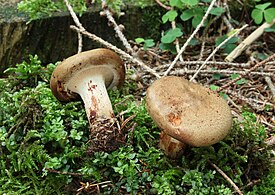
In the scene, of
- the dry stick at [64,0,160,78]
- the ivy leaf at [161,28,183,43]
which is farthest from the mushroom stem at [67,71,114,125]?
the ivy leaf at [161,28,183,43]

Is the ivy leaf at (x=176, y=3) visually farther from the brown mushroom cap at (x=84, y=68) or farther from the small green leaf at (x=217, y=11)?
the brown mushroom cap at (x=84, y=68)

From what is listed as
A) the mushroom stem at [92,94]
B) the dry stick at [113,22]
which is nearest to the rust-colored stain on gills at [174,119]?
the mushroom stem at [92,94]

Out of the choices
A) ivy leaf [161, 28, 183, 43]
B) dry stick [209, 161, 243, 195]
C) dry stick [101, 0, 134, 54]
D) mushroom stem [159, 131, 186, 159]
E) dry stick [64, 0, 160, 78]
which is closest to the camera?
dry stick [209, 161, 243, 195]

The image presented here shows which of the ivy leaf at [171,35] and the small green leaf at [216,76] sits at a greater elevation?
the ivy leaf at [171,35]

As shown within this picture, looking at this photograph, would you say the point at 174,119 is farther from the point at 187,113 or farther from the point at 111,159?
the point at 111,159

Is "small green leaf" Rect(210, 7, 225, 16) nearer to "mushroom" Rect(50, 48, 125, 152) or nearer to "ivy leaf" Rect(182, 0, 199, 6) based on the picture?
"ivy leaf" Rect(182, 0, 199, 6)

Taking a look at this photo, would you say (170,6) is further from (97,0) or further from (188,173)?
(188,173)

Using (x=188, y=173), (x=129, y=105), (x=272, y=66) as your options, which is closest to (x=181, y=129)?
(x=188, y=173)
